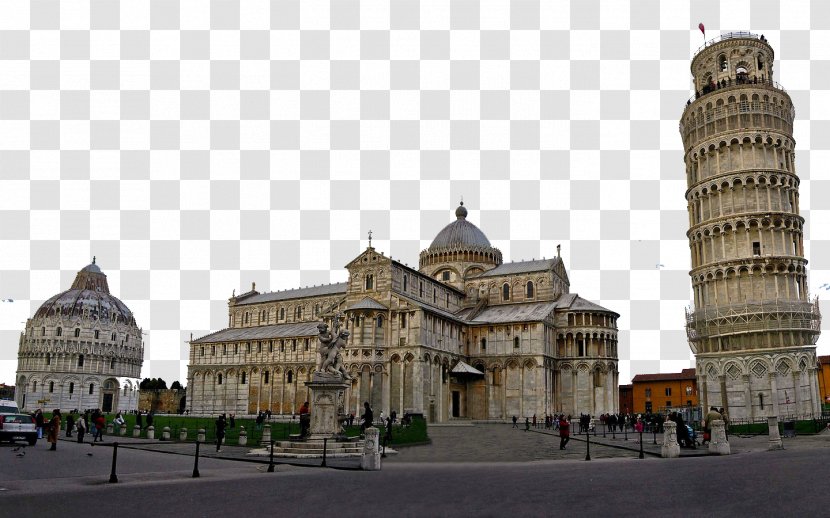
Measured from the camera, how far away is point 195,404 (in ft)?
270

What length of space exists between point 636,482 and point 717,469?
14.9ft

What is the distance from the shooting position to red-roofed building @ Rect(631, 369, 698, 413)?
92.8 m

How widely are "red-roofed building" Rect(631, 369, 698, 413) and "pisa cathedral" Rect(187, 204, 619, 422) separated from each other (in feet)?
109

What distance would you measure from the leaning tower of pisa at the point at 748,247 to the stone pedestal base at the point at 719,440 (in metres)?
25.8

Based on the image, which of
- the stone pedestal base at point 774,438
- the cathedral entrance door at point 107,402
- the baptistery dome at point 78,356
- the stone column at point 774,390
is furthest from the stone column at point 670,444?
the cathedral entrance door at point 107,402

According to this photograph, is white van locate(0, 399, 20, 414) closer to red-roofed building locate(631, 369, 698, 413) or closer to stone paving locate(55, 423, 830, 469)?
stone paving locate(55, 423, 830, 469)

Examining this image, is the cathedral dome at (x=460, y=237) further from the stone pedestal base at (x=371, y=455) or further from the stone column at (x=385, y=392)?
Answer: the stone pedestal base at (x=371, y=455)

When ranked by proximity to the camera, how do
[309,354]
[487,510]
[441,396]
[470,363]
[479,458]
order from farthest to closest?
1. [309,354]
2. [470,363]
3. [441,396]
4. [479,458]
5. [487,510]

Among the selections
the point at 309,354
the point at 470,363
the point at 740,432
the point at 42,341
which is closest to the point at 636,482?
the point at 740,432

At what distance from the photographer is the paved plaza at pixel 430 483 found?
1154 centimetres

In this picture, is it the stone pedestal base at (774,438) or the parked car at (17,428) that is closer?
the stone pedestal base at (774,438)

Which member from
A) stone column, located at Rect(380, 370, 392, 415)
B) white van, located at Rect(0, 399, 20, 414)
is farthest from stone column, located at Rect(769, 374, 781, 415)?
white van, located at Rect(0, 399, 20, 414)

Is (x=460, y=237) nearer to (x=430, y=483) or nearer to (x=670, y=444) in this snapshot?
(x=670, y=444)

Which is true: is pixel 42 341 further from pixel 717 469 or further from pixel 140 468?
pixel 717 469
